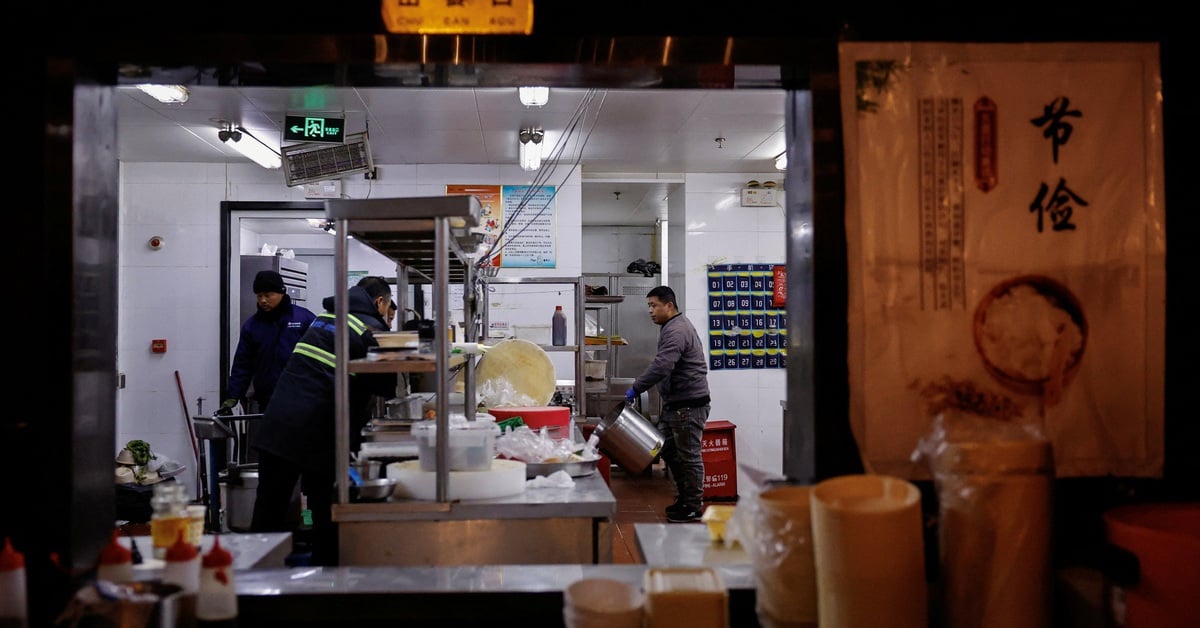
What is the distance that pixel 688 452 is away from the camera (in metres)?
6.23

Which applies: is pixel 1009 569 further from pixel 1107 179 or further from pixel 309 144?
pixel 309 144

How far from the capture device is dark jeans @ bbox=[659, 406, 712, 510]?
6.23 m

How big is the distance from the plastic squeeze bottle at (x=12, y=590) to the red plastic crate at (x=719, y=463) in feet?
19.0

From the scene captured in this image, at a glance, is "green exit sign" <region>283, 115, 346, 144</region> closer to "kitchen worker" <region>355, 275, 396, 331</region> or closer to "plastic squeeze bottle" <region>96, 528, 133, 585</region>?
"kitchen worker" <region>355, 275, 396, 331</region>

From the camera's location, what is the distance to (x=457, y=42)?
5.83 ft

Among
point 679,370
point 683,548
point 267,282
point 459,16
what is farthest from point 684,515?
point 459,16

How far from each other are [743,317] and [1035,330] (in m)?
5.97

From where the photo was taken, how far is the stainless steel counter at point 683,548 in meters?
2.03

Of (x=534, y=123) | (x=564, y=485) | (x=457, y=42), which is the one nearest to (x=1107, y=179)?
(x=457, y=42)

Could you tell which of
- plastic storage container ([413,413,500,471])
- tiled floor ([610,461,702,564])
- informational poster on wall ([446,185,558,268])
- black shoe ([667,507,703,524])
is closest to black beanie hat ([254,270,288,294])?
informational poster on wall ([446,185,558,268])

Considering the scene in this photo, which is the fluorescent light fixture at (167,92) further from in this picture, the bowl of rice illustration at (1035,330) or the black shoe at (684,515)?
Result: the bowl of rice illustration at (1035,330)

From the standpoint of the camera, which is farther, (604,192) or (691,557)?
(604,192)

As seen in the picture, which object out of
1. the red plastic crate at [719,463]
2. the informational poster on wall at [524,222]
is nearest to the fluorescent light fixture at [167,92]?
the informational poster on wall at [524,222]

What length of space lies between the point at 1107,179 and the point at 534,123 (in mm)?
4572
